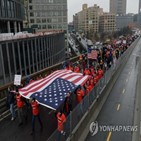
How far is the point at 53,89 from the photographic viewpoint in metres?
13.4

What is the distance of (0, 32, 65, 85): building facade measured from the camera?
86.4 ft

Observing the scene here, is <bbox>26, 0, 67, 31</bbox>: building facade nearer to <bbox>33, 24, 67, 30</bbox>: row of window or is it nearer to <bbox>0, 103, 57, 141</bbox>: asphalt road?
<bbox>33, 24, 67, 30</bbox>: row of window

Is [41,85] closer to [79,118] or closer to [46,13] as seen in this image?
[79,118]

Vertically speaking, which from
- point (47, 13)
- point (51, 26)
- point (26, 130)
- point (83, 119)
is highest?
point (47, 13)

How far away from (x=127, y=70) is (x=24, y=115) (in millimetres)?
25493

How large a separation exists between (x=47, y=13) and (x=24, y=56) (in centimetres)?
8211

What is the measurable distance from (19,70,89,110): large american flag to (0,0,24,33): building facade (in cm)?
2773

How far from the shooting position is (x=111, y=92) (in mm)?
23797

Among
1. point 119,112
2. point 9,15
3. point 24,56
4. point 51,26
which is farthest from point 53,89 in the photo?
point 51,26

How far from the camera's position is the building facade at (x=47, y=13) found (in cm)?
10700

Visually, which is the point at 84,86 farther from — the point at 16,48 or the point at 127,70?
the point at 127,70

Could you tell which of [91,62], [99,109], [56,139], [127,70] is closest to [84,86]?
[99,109]

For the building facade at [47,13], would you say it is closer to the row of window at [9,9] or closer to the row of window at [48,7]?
the row of window at [48,7]

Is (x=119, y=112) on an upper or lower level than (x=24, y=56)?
lower
